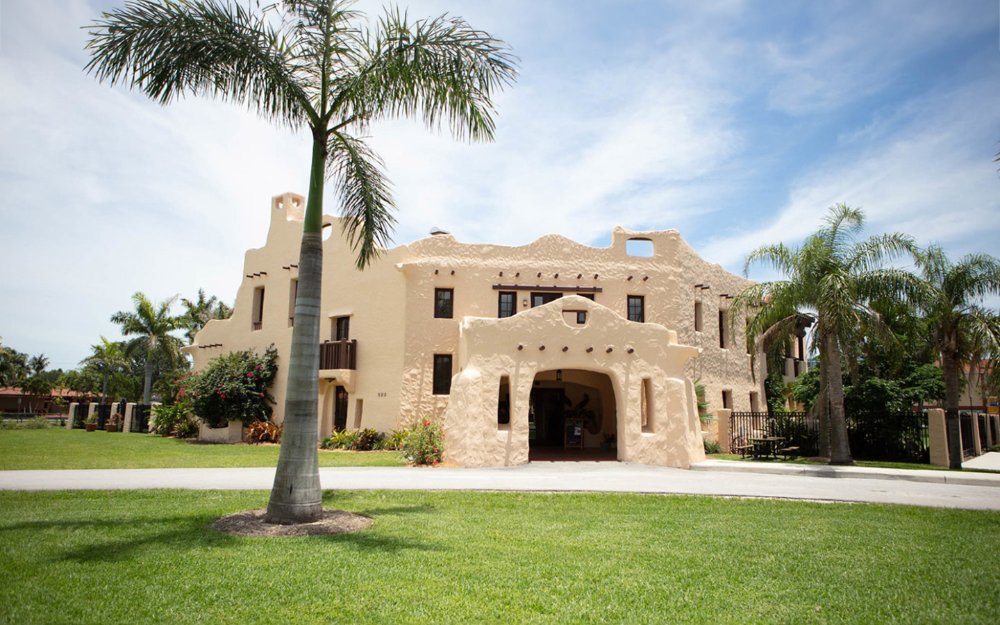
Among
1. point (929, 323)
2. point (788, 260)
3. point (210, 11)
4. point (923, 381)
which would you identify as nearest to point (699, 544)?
point (210, 11)

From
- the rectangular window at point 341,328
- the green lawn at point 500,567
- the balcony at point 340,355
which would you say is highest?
the rectangular window at point 341,328

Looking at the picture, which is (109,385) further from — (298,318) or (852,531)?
(852,531)

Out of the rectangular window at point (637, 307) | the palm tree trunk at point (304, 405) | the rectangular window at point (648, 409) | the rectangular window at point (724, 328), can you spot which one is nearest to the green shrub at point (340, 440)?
the rectangular window at point (648, 409)

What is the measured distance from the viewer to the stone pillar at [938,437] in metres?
18.6

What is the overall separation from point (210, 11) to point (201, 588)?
7.20 meters

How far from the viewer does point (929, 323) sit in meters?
19.0

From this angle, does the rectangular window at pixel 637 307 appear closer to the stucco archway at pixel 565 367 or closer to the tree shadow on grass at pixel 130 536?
the stucco archway at pixel 565 367

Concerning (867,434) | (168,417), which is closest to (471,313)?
(867,434)

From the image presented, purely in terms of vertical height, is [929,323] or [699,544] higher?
[929,323]

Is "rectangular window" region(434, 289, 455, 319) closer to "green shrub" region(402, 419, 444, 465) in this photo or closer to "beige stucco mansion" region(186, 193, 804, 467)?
"beige stucco mansion" region(186, 193, 804, 467)

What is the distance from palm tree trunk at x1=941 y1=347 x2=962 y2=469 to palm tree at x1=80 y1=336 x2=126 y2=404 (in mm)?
43398

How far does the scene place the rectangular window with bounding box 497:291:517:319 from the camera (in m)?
24.4

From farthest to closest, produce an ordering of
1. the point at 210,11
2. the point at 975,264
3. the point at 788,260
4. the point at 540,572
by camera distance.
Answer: the point at 788,260 < the point at 975,264 < the point at 210,11 < the point at 540,572

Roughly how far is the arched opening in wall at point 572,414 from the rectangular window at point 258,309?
1323cm
